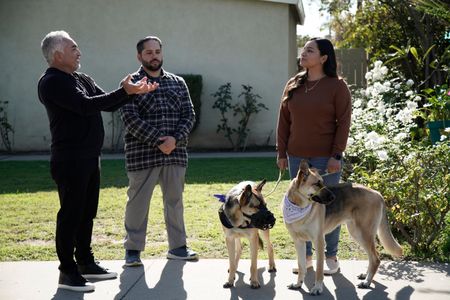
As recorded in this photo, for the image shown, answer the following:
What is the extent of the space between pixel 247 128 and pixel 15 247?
9.47 meters

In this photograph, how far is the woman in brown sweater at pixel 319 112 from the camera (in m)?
5.30

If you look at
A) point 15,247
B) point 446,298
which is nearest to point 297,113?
point 446,298

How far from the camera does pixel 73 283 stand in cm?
517

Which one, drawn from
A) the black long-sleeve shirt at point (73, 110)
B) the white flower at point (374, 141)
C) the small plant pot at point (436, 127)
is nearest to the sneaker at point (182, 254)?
the black long-sleeve shirt at point (73, 110)

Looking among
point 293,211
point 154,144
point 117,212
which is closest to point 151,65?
point 154,144

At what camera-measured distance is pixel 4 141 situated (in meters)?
15.5

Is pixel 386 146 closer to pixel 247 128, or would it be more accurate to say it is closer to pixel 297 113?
pixel 297 113

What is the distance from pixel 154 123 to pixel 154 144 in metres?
0.24

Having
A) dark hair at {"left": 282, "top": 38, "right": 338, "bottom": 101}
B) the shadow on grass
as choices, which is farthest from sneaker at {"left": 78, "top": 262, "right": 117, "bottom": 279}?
the shadow on grass

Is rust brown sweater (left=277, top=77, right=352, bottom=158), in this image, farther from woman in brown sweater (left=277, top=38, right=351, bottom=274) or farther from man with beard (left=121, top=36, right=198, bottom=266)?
man with beard (left=121, top=36, right=198, bottom=266)

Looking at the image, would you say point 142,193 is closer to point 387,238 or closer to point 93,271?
point 93,271

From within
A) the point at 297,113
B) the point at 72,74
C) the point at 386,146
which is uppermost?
the point at 72,74

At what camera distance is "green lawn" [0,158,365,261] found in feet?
21.4

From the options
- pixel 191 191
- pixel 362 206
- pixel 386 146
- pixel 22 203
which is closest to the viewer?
pixel 362 206
